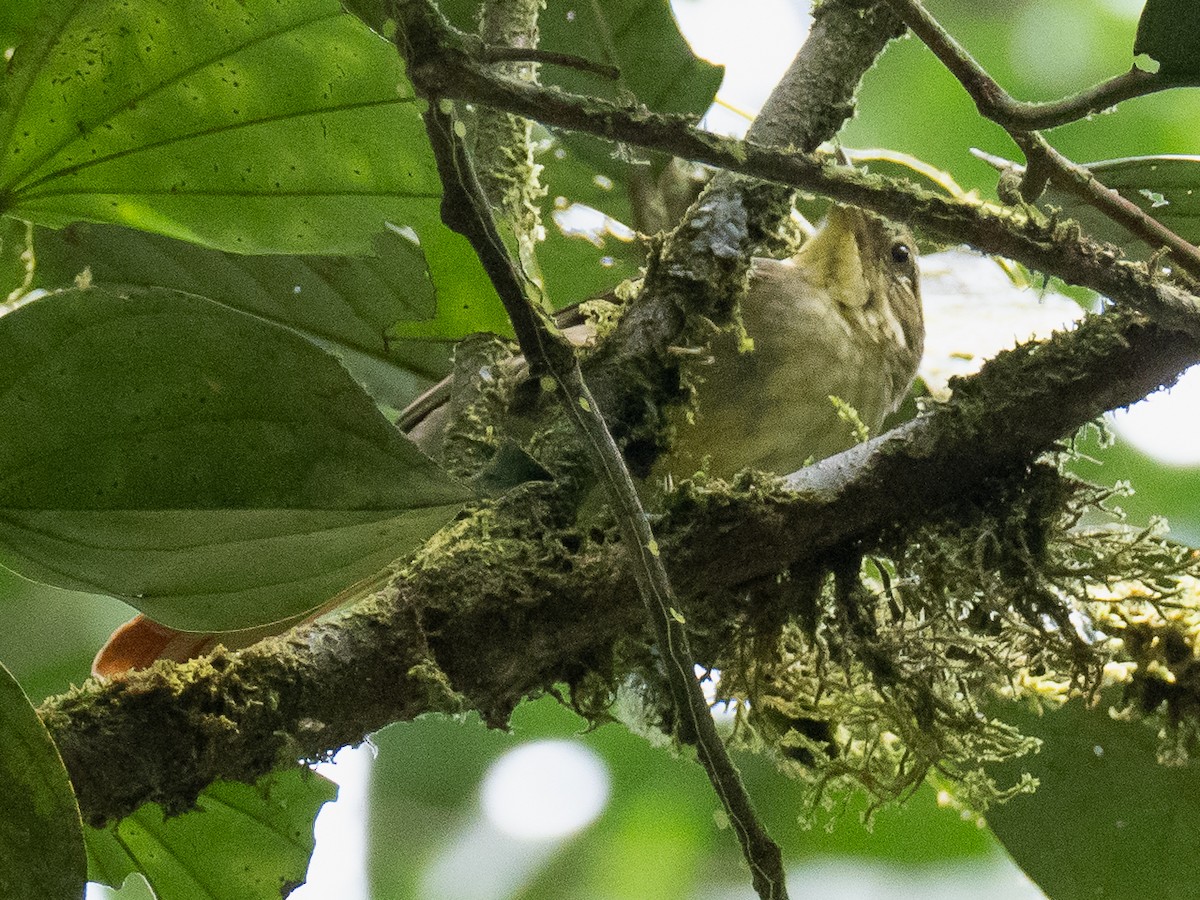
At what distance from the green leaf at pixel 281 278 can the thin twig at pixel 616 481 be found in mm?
648

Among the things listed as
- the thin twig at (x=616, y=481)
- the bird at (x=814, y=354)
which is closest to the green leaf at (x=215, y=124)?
the thin twig at (x=616, y=481)

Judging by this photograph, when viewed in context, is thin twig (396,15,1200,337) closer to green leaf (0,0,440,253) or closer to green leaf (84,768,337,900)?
green leaf (0,0,440,253)

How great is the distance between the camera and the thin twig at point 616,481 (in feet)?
2.57

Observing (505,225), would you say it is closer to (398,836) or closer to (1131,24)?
(398,836)

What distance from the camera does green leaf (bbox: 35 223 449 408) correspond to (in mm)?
1446

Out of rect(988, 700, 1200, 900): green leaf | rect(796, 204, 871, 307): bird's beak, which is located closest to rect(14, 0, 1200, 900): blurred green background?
rect(796, 204, 871, 307): bird's beak

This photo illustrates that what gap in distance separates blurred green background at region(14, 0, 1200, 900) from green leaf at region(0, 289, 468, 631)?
1.95m

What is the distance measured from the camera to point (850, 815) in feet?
8.66

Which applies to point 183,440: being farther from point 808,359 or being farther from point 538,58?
point 808,359

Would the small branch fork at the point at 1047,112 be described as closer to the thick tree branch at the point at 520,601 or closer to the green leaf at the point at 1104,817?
the thick tree branch at the point at 520,601

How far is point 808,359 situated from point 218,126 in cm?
111

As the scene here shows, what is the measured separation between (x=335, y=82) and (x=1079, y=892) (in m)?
1.12

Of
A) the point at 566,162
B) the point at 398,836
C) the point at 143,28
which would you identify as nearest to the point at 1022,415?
the point at 143,28

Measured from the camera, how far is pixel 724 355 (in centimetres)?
177
